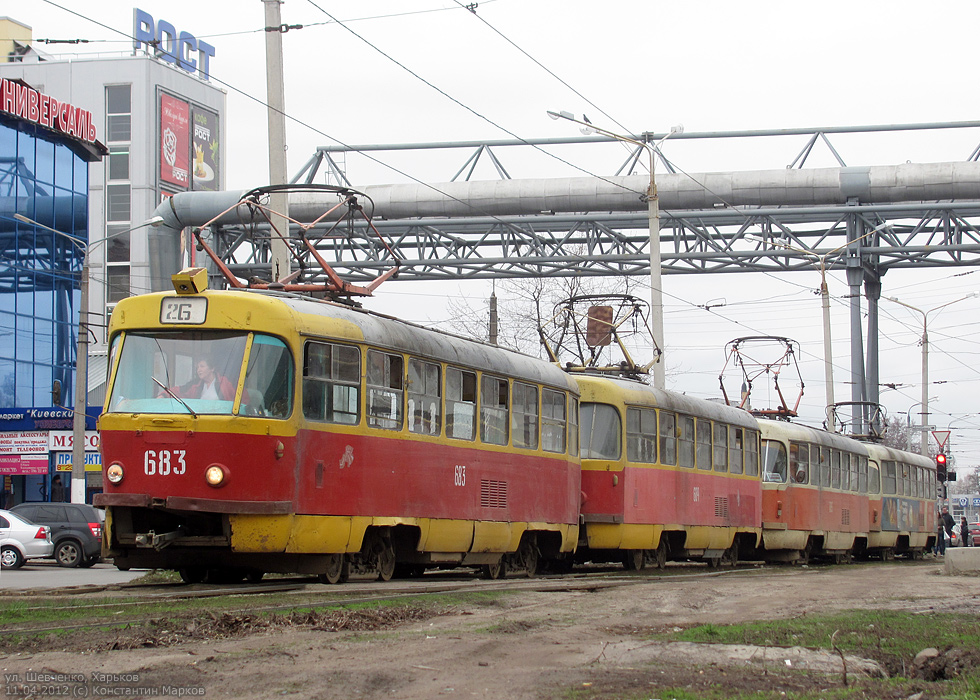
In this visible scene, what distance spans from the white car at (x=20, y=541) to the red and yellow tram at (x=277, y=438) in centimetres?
1165

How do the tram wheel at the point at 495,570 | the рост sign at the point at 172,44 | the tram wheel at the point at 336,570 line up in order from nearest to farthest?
1. the tram wheel at the point at 336,570
2. the tram wheel at the point at 495,570
3. the рост sign at the point at 172,44

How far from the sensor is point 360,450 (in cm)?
1245

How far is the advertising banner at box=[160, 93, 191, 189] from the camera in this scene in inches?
3135

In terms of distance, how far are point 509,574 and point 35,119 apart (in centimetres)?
3526

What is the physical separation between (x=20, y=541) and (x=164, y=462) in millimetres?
13925

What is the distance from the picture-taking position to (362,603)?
10172mm

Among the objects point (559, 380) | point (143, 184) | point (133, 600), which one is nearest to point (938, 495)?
point (559, 380)

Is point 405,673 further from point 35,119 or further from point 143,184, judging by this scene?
point 143,184

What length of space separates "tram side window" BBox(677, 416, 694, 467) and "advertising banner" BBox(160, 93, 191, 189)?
64.2 m

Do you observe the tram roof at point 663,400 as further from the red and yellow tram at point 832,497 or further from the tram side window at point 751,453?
the red and yellow tram at point 832,497

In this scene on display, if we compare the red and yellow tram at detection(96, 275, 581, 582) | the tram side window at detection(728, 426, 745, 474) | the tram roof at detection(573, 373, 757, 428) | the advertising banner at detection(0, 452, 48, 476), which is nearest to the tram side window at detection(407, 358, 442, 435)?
the red and yellow tram at detection(96, 275, 581, 582)

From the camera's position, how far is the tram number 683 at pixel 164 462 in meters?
11.0

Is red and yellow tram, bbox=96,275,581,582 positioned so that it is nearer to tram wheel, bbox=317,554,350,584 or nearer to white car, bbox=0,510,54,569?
tram wheel, bbox=317,554,350,584

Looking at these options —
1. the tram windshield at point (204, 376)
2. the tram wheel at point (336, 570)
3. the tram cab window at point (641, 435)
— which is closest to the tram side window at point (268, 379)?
the tram windshield at point (204, 376)
